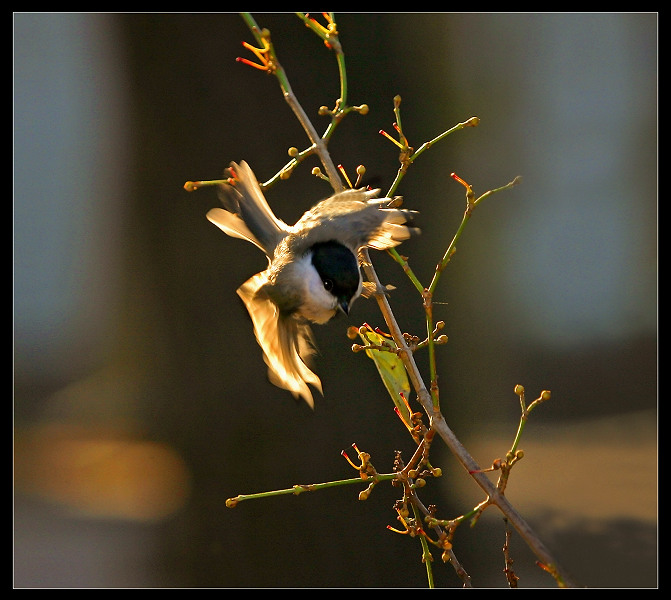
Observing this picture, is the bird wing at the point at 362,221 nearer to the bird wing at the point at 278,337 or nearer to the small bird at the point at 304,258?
the small bird at the point at 304,258

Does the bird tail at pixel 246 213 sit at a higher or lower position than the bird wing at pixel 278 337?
higher

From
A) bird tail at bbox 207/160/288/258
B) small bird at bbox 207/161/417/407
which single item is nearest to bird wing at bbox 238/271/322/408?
small bird at bbox 207/161/417/407

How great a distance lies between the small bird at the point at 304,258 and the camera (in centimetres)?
150

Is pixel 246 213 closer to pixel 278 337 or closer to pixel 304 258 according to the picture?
pixel 304 258

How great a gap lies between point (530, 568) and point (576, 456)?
58.2 inches

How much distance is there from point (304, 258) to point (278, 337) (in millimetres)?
199

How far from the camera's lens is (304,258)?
1671mm

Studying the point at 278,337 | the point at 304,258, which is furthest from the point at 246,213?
the point at 278,337

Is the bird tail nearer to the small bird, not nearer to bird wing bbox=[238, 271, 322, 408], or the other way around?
the small bird

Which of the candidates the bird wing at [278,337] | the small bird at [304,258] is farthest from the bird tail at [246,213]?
the bird wing at [278,337]

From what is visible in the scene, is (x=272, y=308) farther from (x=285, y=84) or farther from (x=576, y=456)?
(x=576, y=456)

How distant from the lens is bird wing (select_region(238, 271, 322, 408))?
1.40 m

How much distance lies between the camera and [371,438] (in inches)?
112
